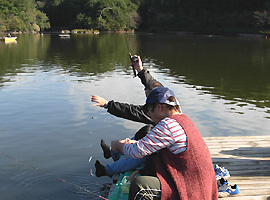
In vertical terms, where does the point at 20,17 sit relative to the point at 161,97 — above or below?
above

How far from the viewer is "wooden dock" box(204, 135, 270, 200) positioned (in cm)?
426

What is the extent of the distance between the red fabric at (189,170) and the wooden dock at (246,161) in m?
1.32

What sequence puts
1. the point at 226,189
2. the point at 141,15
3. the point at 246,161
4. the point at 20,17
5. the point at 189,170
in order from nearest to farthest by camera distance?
1. the point at 189,170
2. the point at 226,189
3. the point at 246,161
4. the point at 20,17
5. the point at 141,15

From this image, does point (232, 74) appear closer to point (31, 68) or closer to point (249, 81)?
point (249, 81)

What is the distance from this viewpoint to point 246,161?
16.3ft

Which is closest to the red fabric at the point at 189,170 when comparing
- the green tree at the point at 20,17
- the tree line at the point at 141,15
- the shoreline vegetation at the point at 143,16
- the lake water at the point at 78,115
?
the lake water at the point at 78,115

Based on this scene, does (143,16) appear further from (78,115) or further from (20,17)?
(78,115)

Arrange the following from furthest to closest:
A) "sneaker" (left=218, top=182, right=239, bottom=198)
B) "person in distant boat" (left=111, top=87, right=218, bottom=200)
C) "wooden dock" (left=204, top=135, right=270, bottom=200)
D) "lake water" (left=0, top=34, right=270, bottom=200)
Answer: "lake water" (left=0, top=34, right=270, bottom=200), "wooden dock" (left=204, top=135, right=270, bottom=200), "sneaker" (left=218, top=182, right=239, bottom=198), "person in distant boat" (left=111, top=87, right=218, bottom=200)

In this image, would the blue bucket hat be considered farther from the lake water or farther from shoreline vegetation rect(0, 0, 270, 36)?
shoreline vegetation rect(0, 0, 270, 36)

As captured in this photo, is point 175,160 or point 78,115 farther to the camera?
point 78,115

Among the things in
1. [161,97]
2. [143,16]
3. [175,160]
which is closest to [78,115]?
[161,97]

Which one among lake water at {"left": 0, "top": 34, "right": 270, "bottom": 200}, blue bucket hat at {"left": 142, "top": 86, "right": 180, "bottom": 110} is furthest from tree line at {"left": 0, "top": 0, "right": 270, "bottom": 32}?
blue bucket hat at {"left": 142, "top": 86, "right": 180, "bottom": 110}

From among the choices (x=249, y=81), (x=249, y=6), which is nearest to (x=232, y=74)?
(x=249, y=81)

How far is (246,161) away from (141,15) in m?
92.0
